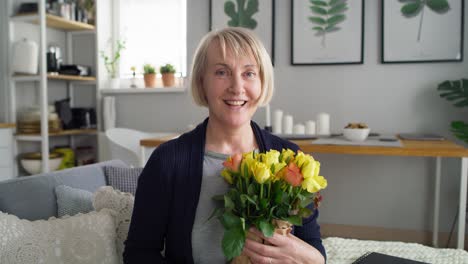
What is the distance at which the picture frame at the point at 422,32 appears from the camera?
9.30ft

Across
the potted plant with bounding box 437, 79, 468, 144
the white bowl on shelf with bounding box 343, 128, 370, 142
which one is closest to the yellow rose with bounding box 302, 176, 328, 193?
the white bowl on shelf with bounding box 343, 128, 370, 142

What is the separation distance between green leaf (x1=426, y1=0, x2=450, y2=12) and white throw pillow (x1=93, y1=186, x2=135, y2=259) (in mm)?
2611

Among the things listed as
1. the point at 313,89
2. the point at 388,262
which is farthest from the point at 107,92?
the point at 388,262

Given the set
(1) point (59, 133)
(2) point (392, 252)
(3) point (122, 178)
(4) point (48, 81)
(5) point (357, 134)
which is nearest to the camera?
(2) point (392, 252)

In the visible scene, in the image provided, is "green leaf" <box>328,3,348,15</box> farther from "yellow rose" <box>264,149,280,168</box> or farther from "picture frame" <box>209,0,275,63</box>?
"yellow rose" <box>264,149,280,168</box>

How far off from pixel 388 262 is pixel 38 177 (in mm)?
1209

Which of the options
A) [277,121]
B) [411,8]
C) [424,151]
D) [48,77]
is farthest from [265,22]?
[48,77]

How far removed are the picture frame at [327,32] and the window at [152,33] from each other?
3.84ft

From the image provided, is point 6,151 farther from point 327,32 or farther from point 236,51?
point 236,51

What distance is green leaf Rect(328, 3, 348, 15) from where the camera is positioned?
303 cm

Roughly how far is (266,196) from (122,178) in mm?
1042

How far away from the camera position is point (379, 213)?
3123 millimetres

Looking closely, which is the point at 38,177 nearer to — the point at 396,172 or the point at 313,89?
→ the point at 313,89

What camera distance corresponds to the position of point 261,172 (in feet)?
2.57
